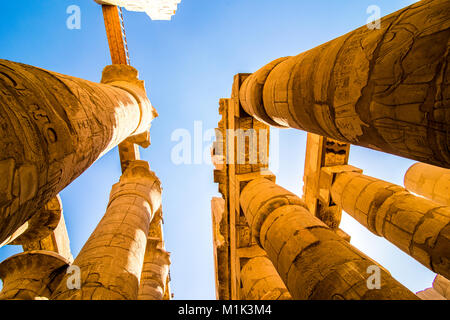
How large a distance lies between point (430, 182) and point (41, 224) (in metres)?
12.8

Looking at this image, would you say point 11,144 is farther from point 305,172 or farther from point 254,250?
point 305,172

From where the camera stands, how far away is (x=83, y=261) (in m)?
3.41

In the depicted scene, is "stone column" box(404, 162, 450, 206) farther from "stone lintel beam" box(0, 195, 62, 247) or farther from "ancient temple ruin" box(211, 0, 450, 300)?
"stone lintel beam" box(0, 195, 62, 247)

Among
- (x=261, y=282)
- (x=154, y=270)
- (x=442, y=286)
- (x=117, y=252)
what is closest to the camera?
(x=117, y=252)

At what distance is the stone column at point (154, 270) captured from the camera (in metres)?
6.31

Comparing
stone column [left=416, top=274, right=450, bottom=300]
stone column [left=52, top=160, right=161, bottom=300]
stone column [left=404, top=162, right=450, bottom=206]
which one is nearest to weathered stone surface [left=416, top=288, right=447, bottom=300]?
stone column [left=416, top=274, right=450, bottom=300]

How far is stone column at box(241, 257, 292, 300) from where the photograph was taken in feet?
15.5

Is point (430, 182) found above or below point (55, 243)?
above

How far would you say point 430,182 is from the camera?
632 centimetres

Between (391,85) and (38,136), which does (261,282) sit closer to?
(391,85)

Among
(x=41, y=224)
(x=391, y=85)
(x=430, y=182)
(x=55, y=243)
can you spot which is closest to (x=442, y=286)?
(x=430, y=182)

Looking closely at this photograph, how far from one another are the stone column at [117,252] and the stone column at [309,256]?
2480 millimetres
